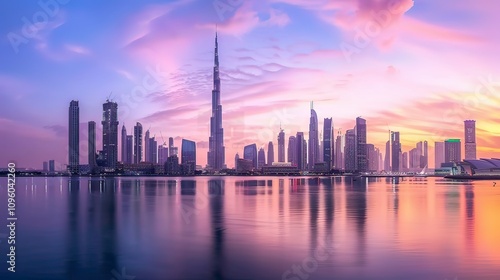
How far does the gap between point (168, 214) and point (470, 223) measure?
34.1m

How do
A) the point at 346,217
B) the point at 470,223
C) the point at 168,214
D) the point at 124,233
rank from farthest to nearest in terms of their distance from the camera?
the point at 168,214 < the point at 346,217 < the point at 470,223 < the point at 124,233

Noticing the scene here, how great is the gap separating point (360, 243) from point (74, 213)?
3887 cm

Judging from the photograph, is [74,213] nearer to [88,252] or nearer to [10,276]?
[88,252]

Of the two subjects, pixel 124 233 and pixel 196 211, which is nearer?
pixel 124 233

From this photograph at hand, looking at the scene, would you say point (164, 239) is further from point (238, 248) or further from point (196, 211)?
point (196, 211)

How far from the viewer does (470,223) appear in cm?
5038

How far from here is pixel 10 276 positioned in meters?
25.9

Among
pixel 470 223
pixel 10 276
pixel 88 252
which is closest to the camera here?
pixel 10 276

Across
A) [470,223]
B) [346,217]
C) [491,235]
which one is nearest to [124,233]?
[346,217]

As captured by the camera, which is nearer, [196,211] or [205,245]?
[205,245]

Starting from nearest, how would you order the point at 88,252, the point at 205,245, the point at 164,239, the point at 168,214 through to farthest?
1. the point at 88,252
2. the point at 205,245
3. the point at 164,239
4. the point at 168,214

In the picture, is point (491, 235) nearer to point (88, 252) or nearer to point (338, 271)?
point (338, 271)

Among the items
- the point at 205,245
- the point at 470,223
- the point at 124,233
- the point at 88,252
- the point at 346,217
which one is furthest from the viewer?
the point at 346,217

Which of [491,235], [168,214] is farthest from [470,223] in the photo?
[168,214]
